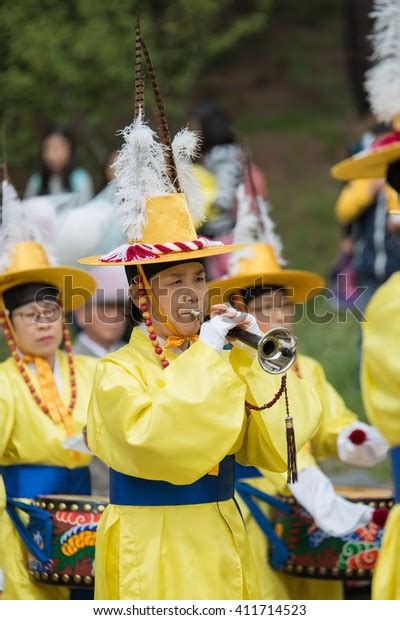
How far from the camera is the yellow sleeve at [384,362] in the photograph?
418 cm

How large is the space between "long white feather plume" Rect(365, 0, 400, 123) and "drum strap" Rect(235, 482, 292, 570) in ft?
5.87

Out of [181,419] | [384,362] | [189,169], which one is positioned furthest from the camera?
[189,169]

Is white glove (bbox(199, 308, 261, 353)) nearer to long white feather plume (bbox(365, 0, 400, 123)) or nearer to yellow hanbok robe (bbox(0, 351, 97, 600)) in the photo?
long white feather plume (bbox(365, 0, 400, 123))

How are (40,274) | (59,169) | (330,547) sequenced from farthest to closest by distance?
1. (59,169)
2. (40,274)
3. (330,547)

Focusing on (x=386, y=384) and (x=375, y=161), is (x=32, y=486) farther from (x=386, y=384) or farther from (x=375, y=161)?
(x=375, y=161)

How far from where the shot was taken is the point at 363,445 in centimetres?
543

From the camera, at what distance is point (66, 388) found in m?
5.82

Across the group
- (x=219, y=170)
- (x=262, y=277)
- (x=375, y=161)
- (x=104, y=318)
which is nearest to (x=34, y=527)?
(x=262, y=277)

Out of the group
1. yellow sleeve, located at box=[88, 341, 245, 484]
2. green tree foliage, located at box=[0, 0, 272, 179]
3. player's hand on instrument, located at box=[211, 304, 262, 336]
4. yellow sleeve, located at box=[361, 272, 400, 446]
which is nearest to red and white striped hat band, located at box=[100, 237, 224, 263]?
player's hand on instrument, located at box=[211, 304, 262, 336]

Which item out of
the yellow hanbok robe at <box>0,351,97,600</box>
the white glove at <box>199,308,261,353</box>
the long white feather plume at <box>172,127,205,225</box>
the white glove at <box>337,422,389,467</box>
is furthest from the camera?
the yellow hanbok robe at <box>0,351,97,600</box>

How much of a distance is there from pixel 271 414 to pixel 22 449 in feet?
5.43

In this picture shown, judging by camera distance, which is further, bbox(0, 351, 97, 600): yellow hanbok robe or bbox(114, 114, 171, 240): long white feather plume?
bbox(0, 351, 97, 600): yellow hanbok robe

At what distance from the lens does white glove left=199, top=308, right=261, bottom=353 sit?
4.04 m
